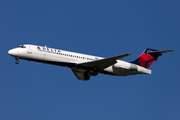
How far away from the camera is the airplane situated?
2439cm

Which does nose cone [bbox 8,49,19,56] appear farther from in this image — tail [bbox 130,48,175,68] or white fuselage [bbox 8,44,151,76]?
tail [bbox 130,48,175,68]

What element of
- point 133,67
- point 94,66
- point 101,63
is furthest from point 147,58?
point 94,66

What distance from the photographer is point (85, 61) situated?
2608 centimetres

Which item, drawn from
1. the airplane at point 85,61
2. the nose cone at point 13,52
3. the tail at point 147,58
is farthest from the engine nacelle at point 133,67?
the nose cone at point 13,52

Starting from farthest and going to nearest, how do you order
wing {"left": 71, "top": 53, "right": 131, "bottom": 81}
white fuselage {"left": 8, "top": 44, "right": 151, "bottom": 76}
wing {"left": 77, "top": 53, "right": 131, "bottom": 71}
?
wing {"left": 71, "top": 53, "right": 131, "bottom": 81} → wing {"left": 77, "top": 53, "right": 131, "bottom": 71} → white fuselage {"left": 8, "top": 44, "right": 151, "bottom": 76}

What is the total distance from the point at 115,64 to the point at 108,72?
1176mm

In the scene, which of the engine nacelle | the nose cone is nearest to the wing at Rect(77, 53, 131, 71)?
the engine nacelle

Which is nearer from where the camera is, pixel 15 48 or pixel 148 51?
pixel 15 48

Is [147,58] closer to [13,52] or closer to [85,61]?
[85,61]

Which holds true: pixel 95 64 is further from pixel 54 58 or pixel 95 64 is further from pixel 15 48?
pixel 15 48

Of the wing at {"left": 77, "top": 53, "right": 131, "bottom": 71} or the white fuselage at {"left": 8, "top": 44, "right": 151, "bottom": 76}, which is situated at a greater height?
the white fuselage at {"left": 8, "top": 44, "right": 151, "bottom": 76}

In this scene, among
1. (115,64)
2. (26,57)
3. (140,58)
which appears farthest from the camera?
(140,58)

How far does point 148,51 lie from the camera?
29.9 metres

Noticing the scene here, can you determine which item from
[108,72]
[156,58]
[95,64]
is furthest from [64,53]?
[156,58]
